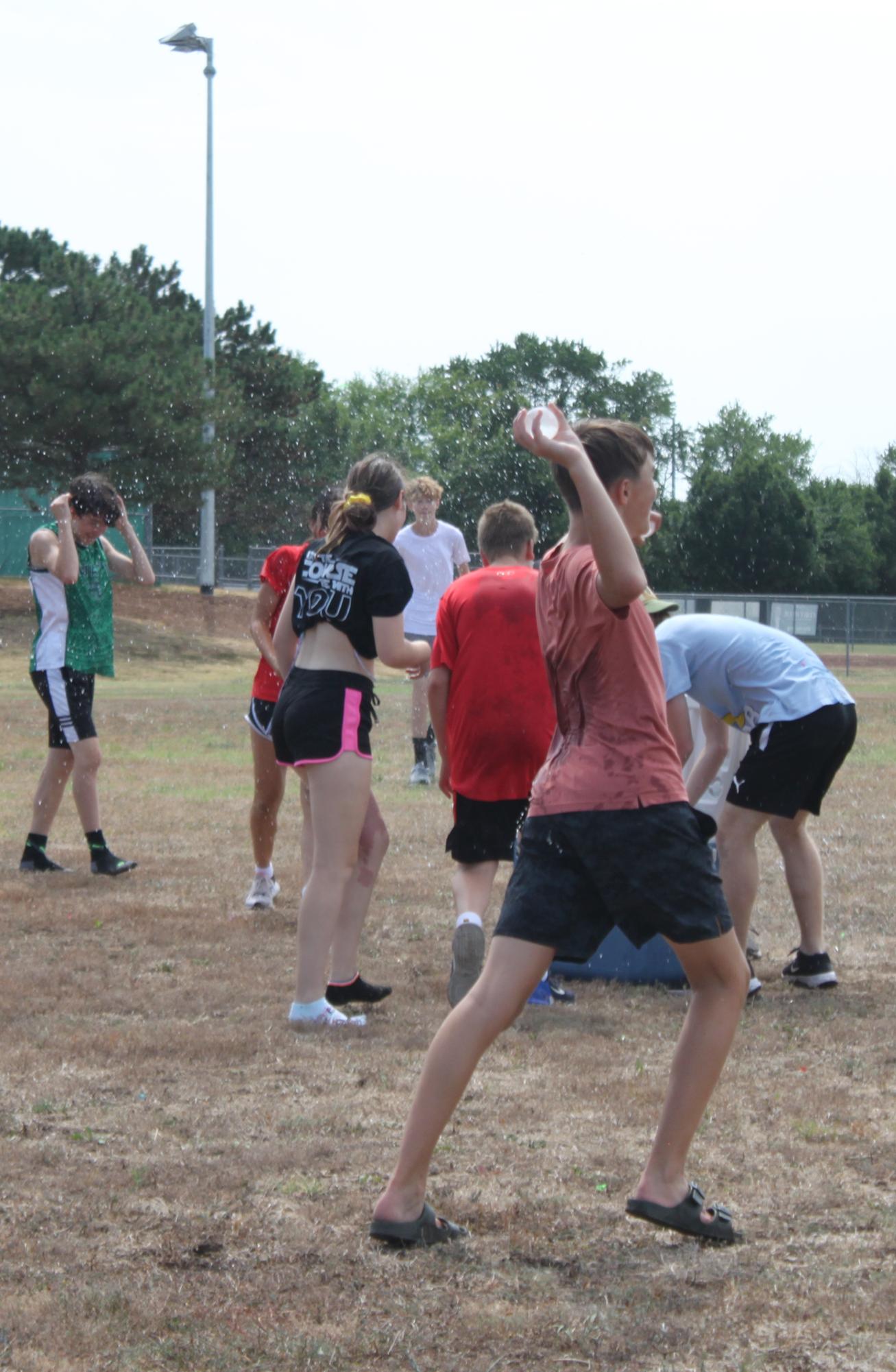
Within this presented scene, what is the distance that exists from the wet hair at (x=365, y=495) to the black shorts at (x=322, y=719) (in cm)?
42

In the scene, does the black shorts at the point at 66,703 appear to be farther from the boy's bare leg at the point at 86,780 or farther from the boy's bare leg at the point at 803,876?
the boy's bare leg at the point at 803,876

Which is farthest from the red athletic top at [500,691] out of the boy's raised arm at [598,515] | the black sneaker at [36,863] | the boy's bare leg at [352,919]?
the black sneaker at [36,863]

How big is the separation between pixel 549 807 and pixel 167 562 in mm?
46467

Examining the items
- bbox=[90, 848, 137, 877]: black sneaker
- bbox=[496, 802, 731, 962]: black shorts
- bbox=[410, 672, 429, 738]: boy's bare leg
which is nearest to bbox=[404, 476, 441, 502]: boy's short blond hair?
bbox=[410, 672, 429, 738]: boy's bare leg

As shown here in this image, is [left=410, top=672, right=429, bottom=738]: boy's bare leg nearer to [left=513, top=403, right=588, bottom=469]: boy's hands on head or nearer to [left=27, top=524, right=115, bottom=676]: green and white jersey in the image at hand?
[left=27, top=524, right=115, bottom=676]: green and white jersey

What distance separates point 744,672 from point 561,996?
130 cm

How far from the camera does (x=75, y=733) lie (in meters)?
7.51

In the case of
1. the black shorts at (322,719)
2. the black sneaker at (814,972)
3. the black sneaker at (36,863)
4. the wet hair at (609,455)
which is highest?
the wet hair at (609,455)

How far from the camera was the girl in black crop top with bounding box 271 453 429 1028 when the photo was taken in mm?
4812

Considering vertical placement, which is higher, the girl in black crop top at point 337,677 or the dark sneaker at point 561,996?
the girl in black crop top at point 337,677

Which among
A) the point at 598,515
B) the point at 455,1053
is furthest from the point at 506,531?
the point at 455,1053

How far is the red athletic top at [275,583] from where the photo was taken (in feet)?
20.8

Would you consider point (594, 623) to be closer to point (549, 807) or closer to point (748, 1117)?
point (549, 807)

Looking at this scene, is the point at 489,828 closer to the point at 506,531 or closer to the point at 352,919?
the point at 352,919
